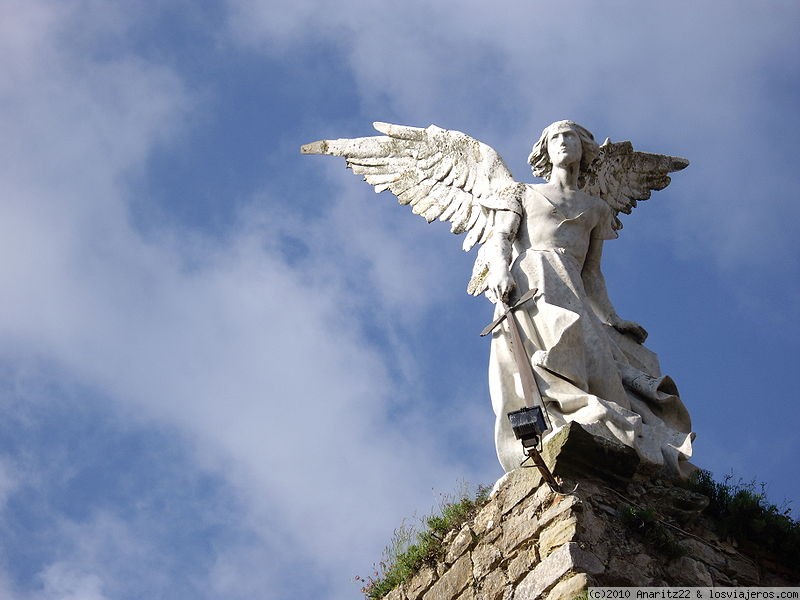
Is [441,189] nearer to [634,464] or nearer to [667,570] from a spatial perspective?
[634,464]

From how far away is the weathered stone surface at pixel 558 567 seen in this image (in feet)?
20.5

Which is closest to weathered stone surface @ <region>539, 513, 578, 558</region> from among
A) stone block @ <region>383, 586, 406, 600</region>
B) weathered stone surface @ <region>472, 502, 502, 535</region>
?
weathered stone surface @ <region>472, 502, 502, 535</region>

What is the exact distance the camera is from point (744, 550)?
712 cm

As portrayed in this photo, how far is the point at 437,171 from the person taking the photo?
9.72 meters

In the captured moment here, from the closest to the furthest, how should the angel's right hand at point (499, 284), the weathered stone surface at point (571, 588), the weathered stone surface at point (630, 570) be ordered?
the weathered stone surface at point (571, 588) < the weathered stone surface at point (630, 570) < the angel's right hand at point (499, 284)

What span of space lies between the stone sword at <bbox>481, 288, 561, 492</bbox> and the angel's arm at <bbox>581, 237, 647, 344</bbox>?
2.33 feet

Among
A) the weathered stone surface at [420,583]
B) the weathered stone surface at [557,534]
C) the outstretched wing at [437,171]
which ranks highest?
the outstretched wing at [437,171]

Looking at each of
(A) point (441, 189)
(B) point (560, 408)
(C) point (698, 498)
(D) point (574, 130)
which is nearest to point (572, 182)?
(D) point (574, 130)

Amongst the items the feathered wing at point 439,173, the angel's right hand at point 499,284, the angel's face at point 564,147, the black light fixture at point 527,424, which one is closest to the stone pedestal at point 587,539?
the black light fixture at point 527,424

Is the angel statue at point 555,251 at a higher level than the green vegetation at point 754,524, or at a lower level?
higher

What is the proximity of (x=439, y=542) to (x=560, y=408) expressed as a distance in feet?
3.49

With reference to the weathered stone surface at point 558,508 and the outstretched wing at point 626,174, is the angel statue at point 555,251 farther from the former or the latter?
the weathered stone surface at point 558,508

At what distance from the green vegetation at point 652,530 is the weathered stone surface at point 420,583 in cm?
133

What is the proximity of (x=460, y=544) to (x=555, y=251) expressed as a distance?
2.09 meters
